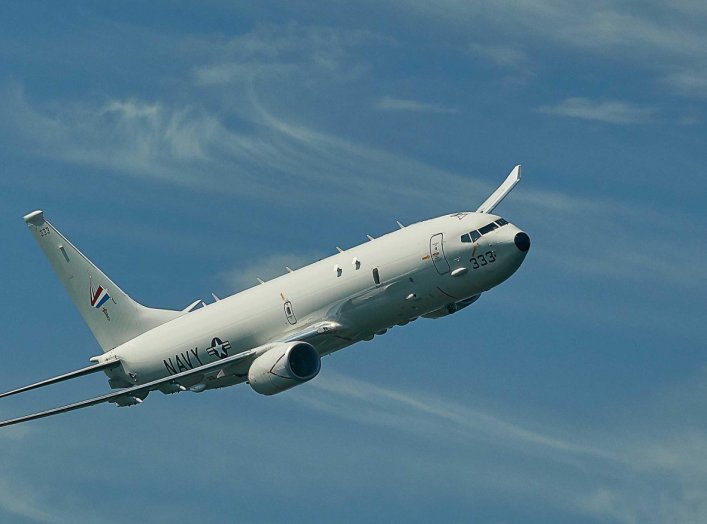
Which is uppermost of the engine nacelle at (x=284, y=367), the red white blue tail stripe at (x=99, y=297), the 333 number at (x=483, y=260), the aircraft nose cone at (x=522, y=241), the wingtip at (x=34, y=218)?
the wingtip at (x=34, y=218)

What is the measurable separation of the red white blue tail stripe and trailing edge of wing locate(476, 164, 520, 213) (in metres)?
24.2

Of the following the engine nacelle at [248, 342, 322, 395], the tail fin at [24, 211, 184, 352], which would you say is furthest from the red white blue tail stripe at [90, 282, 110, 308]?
the engine nacelle at [248, 342, 322, 395]

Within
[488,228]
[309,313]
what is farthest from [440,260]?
[309,313]

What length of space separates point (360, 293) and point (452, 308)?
6764mm

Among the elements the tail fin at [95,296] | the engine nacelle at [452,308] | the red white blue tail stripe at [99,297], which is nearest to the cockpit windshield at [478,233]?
the engine nacelle at [452,308]

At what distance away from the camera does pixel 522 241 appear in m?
81.6

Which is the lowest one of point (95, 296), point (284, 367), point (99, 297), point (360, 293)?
point (284, 367)

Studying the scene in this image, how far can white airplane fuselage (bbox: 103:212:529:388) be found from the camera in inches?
3221

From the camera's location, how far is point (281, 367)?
82625 millimetres

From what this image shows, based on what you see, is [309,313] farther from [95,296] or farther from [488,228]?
[95,296]

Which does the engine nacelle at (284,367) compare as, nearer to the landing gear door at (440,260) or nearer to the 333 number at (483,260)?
the landing gear door at (440,260)

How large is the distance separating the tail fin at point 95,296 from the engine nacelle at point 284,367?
40.3 ft

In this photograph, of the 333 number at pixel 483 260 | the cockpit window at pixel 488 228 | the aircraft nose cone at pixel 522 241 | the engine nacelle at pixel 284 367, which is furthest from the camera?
the engine nacelle at pixel 284 367

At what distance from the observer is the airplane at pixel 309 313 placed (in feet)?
269
